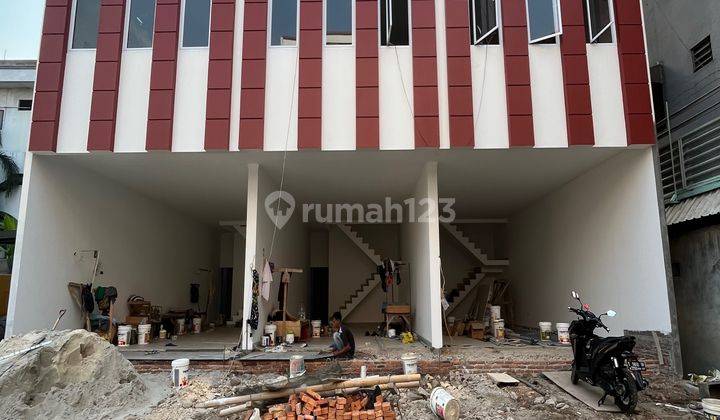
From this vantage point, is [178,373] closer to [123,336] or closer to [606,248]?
[123,336]

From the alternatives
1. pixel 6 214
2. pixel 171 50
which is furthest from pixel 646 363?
pixel 6 214

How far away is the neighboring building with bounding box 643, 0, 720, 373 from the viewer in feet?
24.2

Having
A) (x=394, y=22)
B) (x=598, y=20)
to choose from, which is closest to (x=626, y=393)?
(x=598, y=20)

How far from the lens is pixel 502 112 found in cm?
764

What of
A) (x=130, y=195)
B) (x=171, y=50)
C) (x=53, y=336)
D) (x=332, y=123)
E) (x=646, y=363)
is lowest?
(x=646, y=363)

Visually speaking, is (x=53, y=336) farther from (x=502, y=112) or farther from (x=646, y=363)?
(x=646, y=363)

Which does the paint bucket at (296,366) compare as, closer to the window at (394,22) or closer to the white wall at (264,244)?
the white wall at (264,244)

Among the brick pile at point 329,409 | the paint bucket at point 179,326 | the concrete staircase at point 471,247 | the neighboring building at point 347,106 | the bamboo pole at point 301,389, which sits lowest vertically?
the brick pile at point 329,409

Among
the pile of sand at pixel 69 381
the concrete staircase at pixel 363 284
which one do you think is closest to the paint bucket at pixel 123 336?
the pile of sand at pixel 69 381

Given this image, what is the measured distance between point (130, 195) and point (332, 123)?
5.75 meters

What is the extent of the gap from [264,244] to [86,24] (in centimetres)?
511

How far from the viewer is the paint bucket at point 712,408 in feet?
16.9

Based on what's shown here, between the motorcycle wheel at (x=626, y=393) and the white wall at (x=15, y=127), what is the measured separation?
17687 mm

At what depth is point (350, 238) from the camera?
1437 cm
